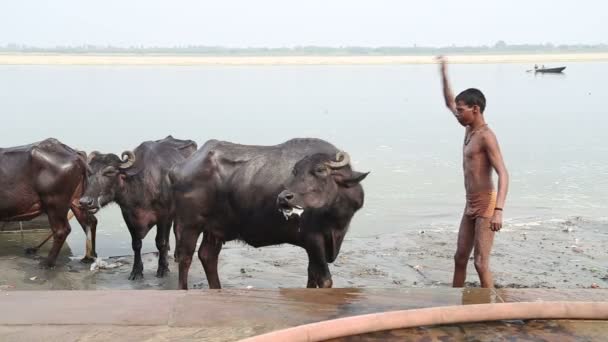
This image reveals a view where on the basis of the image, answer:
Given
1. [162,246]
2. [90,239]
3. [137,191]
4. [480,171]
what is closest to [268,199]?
[480,171]

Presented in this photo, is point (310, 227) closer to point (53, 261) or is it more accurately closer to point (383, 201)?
point (53, 261)

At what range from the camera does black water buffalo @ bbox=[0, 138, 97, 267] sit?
8188mm

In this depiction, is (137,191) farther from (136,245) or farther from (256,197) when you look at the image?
(256,197)

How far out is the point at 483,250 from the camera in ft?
17.3

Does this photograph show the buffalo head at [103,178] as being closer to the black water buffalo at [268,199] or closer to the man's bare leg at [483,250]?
the black water buffalo at [268,199]

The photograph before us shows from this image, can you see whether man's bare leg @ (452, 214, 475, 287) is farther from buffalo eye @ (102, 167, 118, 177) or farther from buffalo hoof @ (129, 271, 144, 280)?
buffalo eye @ (102, 167, 118, 177)

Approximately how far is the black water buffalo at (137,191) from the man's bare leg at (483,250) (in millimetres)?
3795

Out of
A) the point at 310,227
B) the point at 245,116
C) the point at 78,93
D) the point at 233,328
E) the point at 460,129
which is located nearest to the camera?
the point at 233,328

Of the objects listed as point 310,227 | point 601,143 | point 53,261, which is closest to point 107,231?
point 53,261

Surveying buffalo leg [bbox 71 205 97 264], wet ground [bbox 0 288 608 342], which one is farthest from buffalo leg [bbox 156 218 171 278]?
wet ground [bbox 0 288 608 342]

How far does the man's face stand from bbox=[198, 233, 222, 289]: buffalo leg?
268cm

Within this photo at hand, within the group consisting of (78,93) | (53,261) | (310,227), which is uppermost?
(78,93)

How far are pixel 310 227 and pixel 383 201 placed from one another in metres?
6.17

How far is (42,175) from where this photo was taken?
8.19 metres
